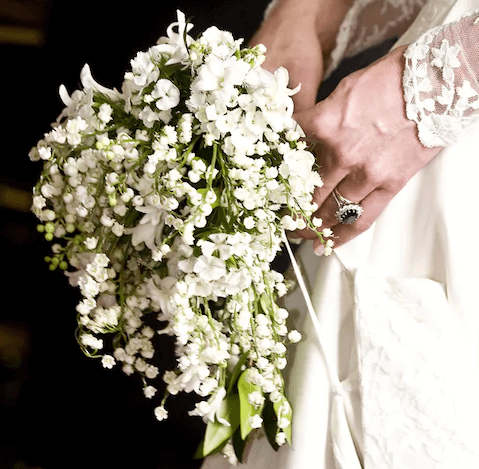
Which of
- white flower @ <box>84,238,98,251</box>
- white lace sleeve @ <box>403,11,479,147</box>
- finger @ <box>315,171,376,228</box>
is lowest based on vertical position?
white flower @ <box>84,238,98,251</box>

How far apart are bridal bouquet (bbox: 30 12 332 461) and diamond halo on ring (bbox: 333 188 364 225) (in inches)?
3.4

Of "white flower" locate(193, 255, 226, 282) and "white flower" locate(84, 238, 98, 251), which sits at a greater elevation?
"white flower" locate(84, 238, 98, 251)

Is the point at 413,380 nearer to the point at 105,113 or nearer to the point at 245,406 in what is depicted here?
the point at 245,406

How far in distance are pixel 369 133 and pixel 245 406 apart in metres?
0.42

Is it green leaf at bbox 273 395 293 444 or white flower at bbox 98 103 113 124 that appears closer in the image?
white flower at bbox 98 103 113 124

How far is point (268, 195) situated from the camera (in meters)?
0.73

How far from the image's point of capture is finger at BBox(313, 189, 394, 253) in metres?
0.86

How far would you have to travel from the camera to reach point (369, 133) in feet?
2.71

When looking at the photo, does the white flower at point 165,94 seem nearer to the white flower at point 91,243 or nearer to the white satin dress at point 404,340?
the white flower at point 91,243

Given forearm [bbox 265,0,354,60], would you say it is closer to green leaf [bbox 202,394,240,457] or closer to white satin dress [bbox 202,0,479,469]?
white satin dress [bbox 202,0,479,469]

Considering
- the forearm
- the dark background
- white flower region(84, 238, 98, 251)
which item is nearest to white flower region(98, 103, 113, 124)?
white flower region(84, 238, 98, 251)

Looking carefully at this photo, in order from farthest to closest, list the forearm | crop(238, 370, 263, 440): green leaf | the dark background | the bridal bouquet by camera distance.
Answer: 1. the dark background
2. the forearm
3. crop(238, 370, 263, 440): green leaf
4. the bridal bouquet

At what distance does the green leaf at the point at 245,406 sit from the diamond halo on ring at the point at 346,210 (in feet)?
0.84

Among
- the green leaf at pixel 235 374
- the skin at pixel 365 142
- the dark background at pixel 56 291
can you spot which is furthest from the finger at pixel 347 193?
the dark background at pixel 56 291
